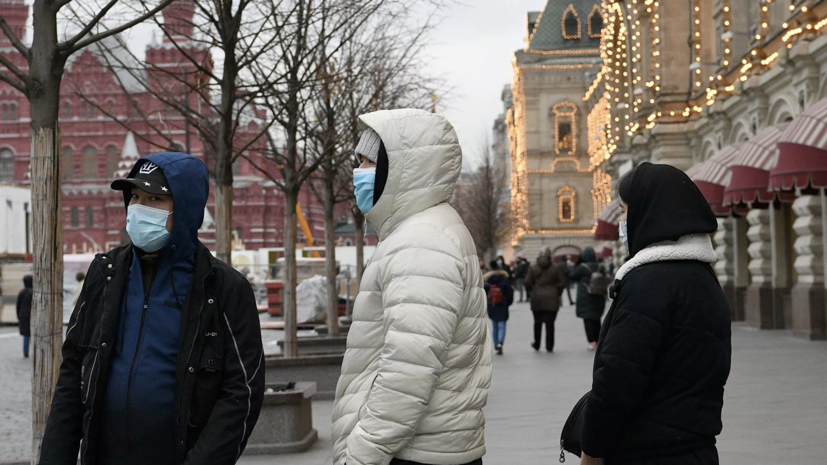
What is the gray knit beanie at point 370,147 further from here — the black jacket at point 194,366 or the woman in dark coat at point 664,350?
the woman in dark coat at point 664,350

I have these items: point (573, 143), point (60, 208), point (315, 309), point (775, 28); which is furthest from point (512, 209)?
point (60, 208)

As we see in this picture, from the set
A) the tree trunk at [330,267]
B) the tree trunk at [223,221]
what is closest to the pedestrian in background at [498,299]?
the tree trunk at [330,267]

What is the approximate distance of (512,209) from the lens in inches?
3812

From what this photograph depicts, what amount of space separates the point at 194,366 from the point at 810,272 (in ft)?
62.3

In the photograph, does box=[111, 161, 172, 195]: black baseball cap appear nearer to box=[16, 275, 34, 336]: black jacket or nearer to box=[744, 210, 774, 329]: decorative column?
box=[16, 275, 34, 336]: black jacket

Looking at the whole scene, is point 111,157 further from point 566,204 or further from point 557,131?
point 566,204

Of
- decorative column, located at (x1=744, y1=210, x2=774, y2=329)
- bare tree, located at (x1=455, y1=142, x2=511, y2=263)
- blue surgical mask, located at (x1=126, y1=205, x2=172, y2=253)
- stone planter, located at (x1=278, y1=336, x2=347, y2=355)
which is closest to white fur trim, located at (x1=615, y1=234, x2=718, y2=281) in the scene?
blue surgical mask, located at (x1=126, y1=205, x2=172, y2=253)

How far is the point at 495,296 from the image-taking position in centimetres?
2025

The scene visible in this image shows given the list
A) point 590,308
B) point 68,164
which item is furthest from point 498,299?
point 68,164

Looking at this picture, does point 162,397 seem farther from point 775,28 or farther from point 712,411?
point 775,28

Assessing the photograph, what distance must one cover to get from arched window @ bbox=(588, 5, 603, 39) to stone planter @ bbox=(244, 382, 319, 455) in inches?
3277

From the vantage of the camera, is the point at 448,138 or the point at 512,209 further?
the point at 512,209

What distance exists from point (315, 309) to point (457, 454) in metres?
28.9

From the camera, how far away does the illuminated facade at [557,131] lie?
87562 millimetres
